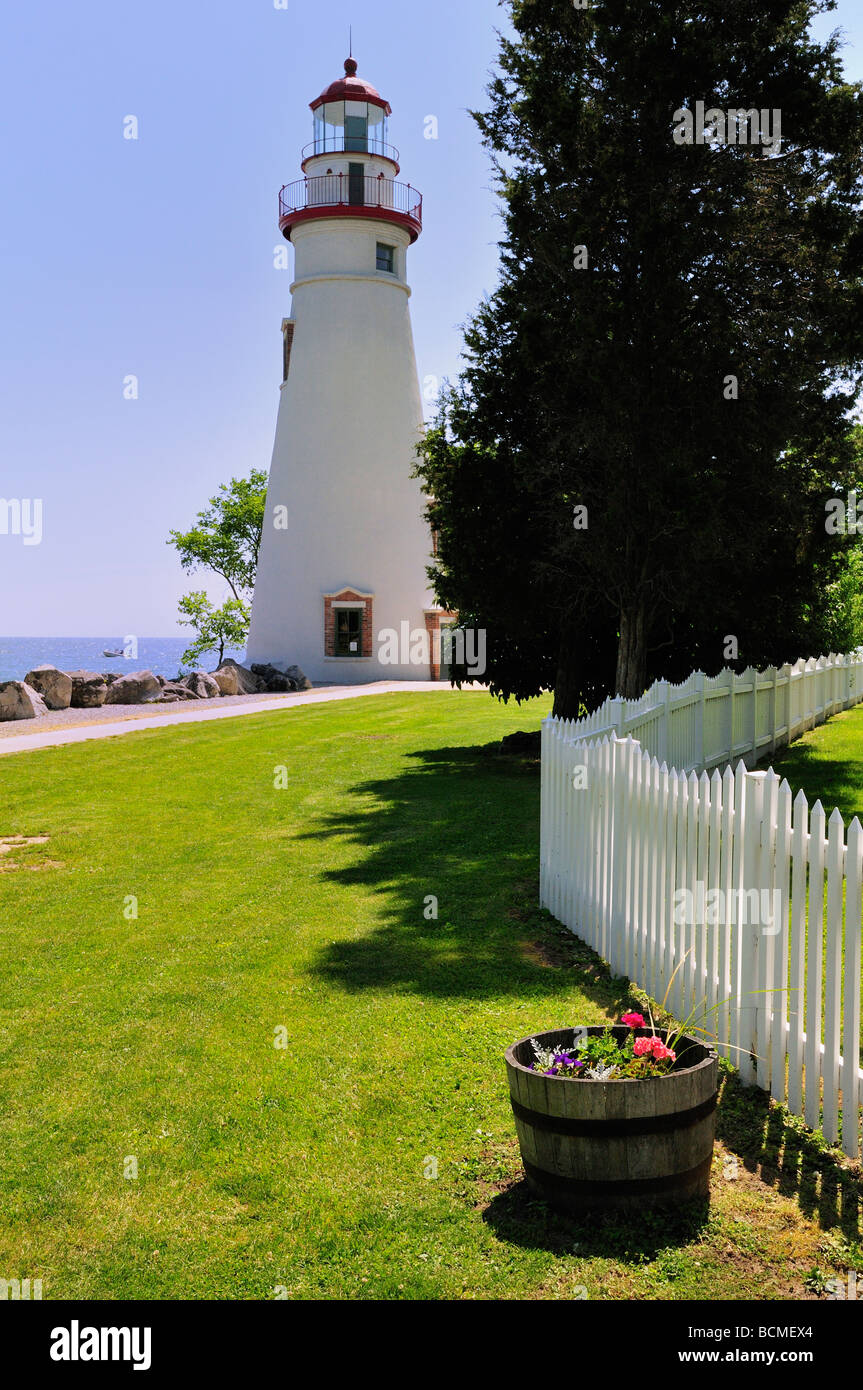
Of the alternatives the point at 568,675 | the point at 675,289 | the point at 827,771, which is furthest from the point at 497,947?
the point at 568,675

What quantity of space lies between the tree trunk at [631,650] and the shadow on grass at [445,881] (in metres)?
1.85

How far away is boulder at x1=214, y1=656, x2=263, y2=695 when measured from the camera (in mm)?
32500

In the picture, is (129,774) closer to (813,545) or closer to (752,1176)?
(813,545)

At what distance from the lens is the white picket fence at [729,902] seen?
4715 millimetres

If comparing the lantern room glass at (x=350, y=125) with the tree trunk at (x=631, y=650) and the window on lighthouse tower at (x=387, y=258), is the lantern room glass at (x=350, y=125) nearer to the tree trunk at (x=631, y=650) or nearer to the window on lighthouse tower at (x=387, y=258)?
the window on lighthouse tower at (x=387, y=258)

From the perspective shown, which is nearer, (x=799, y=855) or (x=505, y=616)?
(x=799, y=855)

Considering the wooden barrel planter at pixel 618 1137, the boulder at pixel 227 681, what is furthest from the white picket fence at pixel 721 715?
the boulder at pixel 227 681

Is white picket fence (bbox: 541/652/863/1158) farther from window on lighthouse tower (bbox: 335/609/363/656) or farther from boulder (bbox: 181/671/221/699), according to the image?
window on lighthouse tower (bbox: 335/609/363/656)

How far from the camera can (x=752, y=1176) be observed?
14.9ft

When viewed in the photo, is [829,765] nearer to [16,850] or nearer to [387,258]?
[16,850]

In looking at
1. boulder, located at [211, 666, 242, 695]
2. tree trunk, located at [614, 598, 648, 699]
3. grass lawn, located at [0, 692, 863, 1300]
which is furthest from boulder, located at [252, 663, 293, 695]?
grass lawn, located at [0, 692, 863, 1300]

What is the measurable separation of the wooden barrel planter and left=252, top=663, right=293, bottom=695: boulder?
30.5 m

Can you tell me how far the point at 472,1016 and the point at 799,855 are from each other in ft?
7.69
